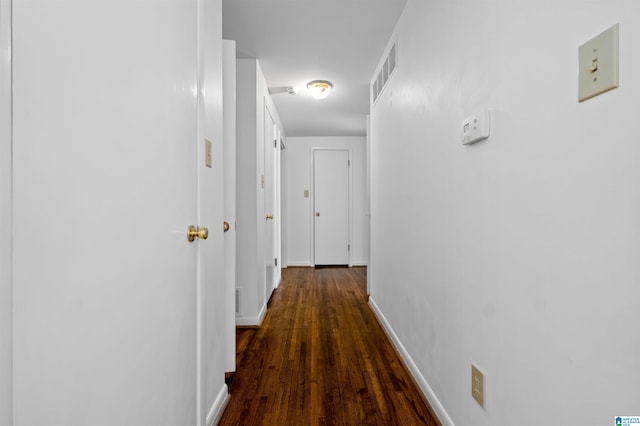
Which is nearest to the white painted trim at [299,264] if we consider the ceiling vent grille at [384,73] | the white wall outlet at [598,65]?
the ceiling vent grille at [384,73]

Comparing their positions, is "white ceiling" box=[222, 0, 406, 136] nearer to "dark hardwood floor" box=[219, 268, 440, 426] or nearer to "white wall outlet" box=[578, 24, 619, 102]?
"white wall outlet" box=[578, 24, 619, 102]

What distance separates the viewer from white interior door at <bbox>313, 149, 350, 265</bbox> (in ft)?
19.2

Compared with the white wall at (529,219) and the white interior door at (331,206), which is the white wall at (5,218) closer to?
the white wall at (529,219)

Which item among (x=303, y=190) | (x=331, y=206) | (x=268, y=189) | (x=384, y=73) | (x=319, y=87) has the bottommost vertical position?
(x=331, y=206)

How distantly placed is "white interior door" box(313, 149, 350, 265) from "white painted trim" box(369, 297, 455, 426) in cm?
299

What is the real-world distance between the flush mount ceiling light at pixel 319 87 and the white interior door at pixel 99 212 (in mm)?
2491

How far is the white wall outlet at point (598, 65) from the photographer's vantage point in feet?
2.17

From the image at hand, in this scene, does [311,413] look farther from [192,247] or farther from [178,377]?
[192,247]

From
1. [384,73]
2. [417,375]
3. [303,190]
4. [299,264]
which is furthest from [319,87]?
[299,264]

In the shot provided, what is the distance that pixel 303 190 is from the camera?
5820 millimetres

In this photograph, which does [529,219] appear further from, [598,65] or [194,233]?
[194,233]

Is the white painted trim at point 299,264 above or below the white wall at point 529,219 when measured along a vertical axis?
below

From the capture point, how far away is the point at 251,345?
7.98 feet

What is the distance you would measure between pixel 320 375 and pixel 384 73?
2.37m
